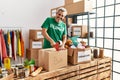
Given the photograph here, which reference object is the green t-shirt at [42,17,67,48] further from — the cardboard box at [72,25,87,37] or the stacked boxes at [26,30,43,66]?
the stacked boxes at [26,30,43,66]

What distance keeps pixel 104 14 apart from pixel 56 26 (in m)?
1.35

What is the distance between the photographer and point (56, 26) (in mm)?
2309

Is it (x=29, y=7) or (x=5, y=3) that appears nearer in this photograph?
(x=5, y=3)

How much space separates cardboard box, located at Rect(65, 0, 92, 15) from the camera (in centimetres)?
278

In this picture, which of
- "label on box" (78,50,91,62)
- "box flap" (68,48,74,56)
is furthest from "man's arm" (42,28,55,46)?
"label on box" (78,50,91,62)

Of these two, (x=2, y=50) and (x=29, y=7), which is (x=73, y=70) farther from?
(x=29, y=7)

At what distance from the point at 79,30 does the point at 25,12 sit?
62.2 inches

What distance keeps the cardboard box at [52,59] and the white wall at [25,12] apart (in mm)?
2173

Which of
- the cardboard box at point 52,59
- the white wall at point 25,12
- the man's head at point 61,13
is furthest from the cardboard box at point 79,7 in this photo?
the cardboard box at point 52,59

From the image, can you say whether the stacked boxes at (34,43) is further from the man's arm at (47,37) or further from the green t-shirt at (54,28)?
the man's arm at (47,37)

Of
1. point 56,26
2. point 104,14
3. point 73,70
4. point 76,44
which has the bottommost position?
point 73,70

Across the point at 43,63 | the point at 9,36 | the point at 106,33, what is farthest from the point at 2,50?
the point at 106,33

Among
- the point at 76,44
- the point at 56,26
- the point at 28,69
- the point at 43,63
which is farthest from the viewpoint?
the point at 56,26

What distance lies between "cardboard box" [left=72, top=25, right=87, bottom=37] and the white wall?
4.23ft
